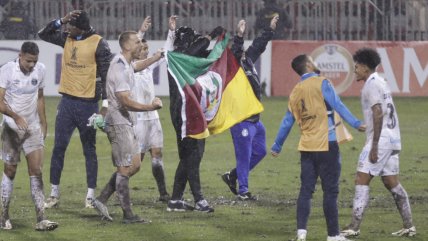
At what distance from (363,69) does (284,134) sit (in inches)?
43.8

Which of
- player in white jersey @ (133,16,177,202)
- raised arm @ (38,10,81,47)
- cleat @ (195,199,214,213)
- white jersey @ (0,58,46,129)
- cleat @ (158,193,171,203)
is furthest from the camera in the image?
cleat @ (158,193,171,203)

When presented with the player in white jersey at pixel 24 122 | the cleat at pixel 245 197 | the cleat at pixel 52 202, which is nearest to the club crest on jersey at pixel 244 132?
the cleat at pixel 245 197

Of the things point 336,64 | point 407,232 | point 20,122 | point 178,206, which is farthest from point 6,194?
point 336,64

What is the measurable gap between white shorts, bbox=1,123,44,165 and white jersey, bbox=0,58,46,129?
0.24 feet

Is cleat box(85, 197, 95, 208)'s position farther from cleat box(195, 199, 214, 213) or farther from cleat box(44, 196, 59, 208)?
cleat box(195, 199, 214, 213)

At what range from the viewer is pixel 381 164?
12172 millimetres

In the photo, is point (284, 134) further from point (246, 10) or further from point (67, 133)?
point (246, 10)

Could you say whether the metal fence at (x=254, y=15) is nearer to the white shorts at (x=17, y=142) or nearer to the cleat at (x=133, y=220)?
the cleat at (x=133, y=220)

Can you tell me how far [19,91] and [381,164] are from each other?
12.9ft

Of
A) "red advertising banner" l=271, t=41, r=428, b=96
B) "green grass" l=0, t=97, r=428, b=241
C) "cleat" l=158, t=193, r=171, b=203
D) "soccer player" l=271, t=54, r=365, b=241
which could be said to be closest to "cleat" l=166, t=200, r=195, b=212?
"green grass" l=0, t=97, r=428, b=241

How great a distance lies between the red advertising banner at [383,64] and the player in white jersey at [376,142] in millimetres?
17383

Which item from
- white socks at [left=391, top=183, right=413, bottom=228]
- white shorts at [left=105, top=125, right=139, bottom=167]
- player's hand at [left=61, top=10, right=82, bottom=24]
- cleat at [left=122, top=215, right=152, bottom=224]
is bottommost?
cleat at [left=122, top=215, right=152, bottom=224]

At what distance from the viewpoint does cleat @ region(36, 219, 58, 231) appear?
12656 millimetres

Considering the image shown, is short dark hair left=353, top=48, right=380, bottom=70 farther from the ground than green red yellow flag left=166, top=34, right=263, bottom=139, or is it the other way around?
short dark hair left=353, top=48, right=380, bottom=70
